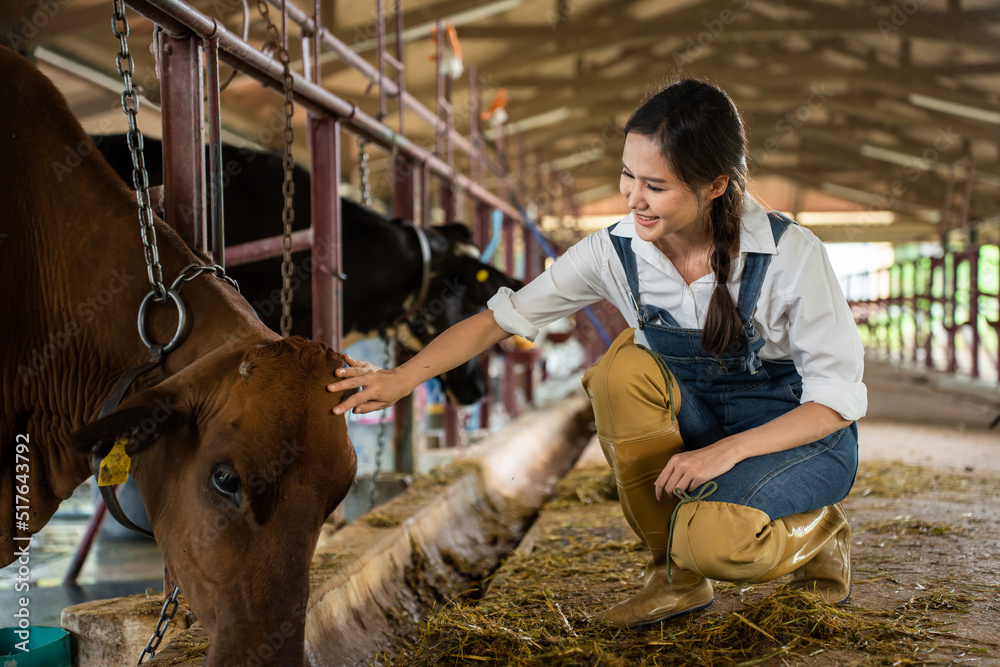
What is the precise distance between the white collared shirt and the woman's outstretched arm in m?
0.06

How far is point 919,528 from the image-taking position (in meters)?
2.69

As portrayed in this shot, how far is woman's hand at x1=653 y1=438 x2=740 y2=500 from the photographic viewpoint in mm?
1675

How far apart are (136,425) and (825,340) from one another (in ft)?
4.60

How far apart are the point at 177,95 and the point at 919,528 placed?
275 cm

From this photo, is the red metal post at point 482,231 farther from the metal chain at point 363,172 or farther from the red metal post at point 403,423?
the metal chain at point 363,172

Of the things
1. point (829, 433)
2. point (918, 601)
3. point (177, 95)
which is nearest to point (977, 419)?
point (918, 601)

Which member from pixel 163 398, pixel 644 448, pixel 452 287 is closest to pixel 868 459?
pixel 452 287

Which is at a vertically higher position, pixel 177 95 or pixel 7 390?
pixel 177 95

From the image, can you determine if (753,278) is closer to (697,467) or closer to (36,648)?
(697,467)

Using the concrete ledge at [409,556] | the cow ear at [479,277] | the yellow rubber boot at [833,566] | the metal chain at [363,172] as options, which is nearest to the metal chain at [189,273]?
the concrete ledge at [409,556]

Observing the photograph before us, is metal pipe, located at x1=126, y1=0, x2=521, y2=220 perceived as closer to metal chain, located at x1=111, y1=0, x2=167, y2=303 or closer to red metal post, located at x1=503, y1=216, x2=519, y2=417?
metal chain, located at x1=111, y1=0, x2=167, y2=303

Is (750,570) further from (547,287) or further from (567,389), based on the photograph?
(567,389)

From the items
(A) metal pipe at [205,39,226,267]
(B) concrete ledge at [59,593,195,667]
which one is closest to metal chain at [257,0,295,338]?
(A) metal pipe at [205,39,226,267]

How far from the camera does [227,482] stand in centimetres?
141
